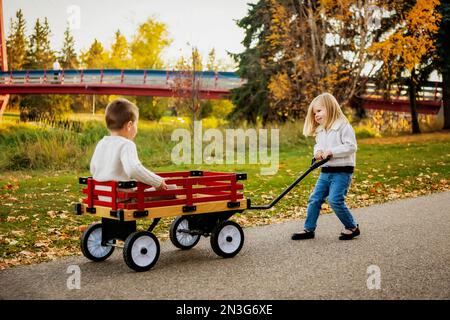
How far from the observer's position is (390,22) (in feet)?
69.4

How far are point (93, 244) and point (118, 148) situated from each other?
3.40ft

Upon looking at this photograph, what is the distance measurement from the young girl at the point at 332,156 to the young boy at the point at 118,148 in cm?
214

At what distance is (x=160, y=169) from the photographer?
14766mm

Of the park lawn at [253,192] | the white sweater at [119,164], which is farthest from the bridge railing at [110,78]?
the white sweater at [119,164]

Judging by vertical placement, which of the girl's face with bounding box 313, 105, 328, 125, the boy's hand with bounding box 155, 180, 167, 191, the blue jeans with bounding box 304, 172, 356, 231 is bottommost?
the blue jeans with bounding box 304, 172, 356, 231

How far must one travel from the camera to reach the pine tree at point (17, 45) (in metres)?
65.9

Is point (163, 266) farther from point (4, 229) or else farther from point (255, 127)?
point (255, 127)

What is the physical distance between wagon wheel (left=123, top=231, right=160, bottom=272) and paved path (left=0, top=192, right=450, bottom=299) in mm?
91

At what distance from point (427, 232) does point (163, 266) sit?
11.1 ft

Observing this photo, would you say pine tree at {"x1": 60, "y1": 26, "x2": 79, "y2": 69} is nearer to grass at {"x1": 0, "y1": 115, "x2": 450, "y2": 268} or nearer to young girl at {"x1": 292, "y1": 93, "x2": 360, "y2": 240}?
grass at {"x1": 0, "y1": 115, "x2": 450, "y2": 268}

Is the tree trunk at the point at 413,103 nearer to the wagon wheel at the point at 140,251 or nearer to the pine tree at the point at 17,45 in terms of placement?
the wagon wheel at the point at 140,251

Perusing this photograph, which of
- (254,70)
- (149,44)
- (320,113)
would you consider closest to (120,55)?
(149,44)

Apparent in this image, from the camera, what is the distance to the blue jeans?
6.43m

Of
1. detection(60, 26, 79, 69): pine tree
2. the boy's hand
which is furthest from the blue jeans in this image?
detection(60, 26, 79, 69): pine tree
